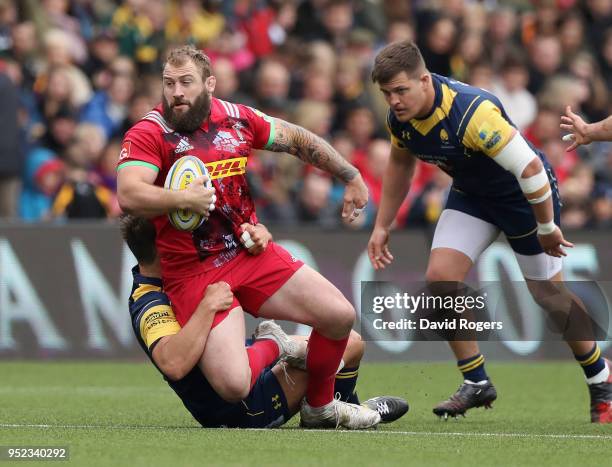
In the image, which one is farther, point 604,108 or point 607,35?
point 607,35

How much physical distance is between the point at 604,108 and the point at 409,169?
9.28 metres

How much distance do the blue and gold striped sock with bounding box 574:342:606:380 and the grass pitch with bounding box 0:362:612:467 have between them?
13.2 inches

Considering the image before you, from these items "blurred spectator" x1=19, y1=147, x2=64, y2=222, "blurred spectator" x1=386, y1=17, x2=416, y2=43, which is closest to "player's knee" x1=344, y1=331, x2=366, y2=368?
"blurred spectator" x1=19, y1=147, x2=64, y2=222

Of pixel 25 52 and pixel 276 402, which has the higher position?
pixel 25 52

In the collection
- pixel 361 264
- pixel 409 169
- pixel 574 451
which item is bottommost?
pixel 361 264

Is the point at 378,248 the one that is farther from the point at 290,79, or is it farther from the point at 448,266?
the point at 290,79

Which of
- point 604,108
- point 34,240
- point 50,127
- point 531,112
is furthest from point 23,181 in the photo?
point 604,108

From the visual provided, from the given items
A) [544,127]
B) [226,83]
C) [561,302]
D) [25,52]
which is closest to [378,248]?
[561,302]

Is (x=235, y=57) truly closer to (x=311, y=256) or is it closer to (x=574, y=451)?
(x=311, y=256)

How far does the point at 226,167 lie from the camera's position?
7.98 meters

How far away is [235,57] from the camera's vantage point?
1695 centimetres

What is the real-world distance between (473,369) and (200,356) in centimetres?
225

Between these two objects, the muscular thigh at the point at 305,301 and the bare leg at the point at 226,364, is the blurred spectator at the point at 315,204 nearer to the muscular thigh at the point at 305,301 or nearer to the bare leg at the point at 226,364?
the muscular thigh at the point at 305,301

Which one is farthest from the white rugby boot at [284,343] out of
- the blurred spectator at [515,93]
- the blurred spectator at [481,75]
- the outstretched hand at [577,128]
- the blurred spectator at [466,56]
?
the blurred spectator at [466,56]
